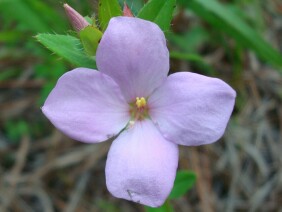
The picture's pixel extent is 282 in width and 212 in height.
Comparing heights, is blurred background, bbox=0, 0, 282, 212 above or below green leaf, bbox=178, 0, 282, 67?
below

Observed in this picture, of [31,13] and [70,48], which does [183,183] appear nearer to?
[70,48]

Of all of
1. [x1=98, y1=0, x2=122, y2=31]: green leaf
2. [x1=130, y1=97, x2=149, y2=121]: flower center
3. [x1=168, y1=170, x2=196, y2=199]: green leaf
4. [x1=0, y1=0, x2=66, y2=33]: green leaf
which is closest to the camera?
[x1=98, y1=0, x2=122, y2=31]: green leaf

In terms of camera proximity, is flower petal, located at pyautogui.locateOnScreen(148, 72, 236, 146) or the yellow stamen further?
the yellow stamen

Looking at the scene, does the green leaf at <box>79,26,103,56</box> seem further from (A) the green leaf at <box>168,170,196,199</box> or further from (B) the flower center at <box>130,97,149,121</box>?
(A) the green leaf at <box>168,170,196,199</box>

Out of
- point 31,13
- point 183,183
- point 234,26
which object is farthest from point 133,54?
point 31,13

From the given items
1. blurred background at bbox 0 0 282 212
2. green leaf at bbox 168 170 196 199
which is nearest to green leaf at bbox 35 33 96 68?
green leaf at bbox 168 170 196 199

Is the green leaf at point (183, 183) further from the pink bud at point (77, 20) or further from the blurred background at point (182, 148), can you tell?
the pink bud at point (77, 20)

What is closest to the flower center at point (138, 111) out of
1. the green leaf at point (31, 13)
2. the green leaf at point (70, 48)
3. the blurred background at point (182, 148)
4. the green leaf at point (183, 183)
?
the green leaf at point (70, 48)

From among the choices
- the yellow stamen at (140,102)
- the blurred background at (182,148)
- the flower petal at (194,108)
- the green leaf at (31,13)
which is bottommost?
the blurred background at (182,148)
